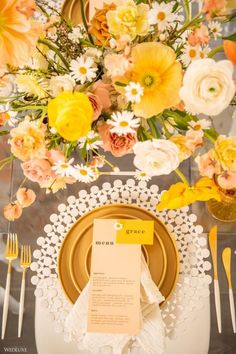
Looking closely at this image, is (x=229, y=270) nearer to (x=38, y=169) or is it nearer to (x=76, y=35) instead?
(x=38, y=169)

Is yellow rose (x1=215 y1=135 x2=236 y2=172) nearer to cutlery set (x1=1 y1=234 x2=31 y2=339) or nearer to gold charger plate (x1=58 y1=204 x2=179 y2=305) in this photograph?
gold charger plate (x1=58 y1=204 x2=179 y2=305)

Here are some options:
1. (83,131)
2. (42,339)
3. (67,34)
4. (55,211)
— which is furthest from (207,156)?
(42,339)

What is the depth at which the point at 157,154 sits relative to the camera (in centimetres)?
77

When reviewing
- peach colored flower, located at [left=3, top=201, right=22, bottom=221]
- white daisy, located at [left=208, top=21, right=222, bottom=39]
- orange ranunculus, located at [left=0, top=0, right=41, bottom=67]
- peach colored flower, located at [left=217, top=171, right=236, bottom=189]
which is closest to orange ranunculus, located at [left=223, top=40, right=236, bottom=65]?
white daisy, located at [left=208, top=21, right=222, bottom=39]

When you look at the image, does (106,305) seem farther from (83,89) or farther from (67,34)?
(67,34)

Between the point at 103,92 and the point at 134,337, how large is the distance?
2.01 feet

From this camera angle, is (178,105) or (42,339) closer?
(178,105)

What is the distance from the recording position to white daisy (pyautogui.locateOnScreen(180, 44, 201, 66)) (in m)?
0.78

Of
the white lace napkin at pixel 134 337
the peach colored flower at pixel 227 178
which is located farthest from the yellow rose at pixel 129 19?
the white lace napkin at pixel 134 337

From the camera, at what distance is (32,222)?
3.77 feet

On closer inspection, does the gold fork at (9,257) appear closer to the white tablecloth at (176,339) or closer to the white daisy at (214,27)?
the white tablecloth at (176,339)

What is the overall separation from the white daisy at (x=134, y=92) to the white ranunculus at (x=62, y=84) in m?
0.11

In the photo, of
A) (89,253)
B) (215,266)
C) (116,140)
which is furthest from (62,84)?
(215,266)

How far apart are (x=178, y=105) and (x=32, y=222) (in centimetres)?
58
